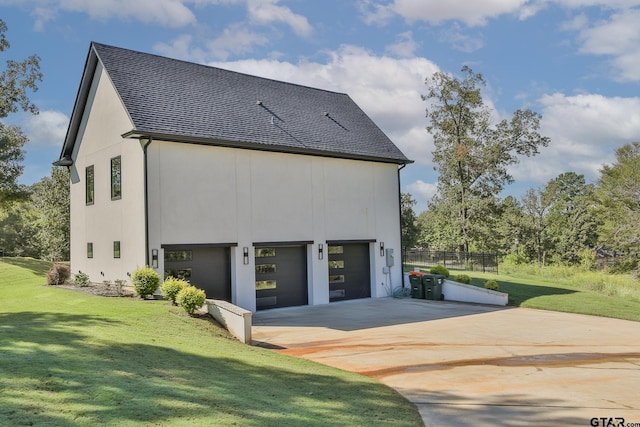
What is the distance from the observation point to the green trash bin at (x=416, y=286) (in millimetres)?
20375

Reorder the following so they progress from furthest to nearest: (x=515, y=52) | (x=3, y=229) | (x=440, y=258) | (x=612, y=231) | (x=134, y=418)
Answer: (x=3, y=229) → (x=612, y=231) → (x=440, y=258) → (x=515, y=52) → (x=134, y=418)

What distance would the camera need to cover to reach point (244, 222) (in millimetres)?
Result: 17062

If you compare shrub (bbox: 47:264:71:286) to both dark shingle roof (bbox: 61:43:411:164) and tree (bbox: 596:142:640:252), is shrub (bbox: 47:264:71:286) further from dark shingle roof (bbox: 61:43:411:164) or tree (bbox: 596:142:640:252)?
tree (bbox: 596:142:640:252)

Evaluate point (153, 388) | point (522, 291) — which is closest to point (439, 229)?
point (522, 291)

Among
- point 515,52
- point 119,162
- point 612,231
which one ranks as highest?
point 515,52

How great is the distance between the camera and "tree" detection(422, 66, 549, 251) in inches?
1484

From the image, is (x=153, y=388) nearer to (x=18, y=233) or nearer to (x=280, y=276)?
(x=280, y=276)

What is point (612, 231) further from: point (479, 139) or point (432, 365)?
point (432, 365)

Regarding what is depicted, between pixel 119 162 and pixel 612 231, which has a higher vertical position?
pixel 119 162

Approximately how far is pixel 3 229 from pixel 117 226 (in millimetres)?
39349

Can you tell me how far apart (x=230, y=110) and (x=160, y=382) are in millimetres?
13842

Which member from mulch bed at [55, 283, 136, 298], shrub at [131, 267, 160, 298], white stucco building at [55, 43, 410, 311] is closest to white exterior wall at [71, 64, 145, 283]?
white stucco building at [55, 43, 410, 311]

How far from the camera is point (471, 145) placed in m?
37.8

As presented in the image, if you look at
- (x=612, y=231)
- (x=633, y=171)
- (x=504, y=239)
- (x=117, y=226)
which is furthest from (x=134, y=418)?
(x=504, y=239)
